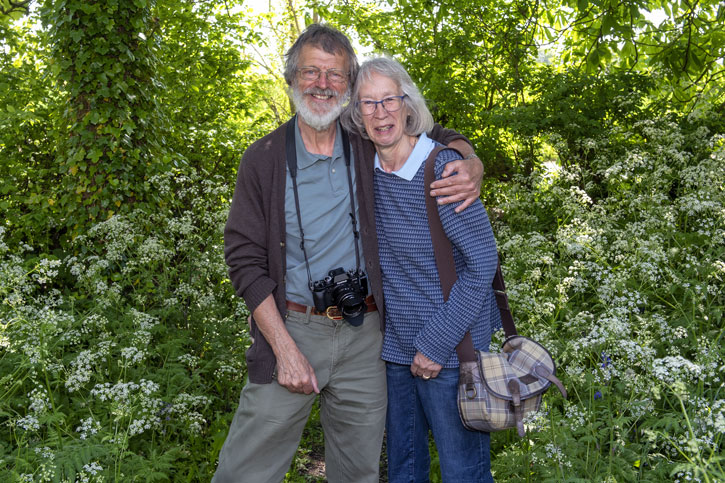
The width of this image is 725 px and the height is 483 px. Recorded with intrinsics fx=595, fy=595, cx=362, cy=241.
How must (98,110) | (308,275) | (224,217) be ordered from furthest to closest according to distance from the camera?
(98,110) → (224,217) → (308,275)

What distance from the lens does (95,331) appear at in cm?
427

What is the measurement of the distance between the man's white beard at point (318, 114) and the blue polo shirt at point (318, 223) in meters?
0.13

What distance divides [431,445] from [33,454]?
7.89 ft

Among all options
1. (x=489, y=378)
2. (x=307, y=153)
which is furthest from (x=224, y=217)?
(x=489, y=378)

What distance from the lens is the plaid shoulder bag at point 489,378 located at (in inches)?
89.7

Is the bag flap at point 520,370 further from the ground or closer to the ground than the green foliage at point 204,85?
closer to the ground

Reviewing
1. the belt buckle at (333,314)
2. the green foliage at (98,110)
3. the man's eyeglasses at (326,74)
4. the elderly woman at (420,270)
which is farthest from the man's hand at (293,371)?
the green foliage at (98,110)

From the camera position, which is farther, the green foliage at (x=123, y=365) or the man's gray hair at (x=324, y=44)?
the green foliage at (x=123, y=365)

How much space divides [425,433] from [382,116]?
4.52 ft

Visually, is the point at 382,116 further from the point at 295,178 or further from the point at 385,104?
the point at 295,178

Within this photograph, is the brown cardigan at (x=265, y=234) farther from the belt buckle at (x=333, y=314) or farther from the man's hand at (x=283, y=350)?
the belt buckle at (x=333, y=314)

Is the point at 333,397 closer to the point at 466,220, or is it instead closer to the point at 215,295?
the point at 466,220

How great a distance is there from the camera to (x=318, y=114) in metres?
2.55

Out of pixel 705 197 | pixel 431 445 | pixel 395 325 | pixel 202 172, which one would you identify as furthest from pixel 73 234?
pixel 705 197
